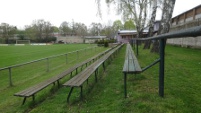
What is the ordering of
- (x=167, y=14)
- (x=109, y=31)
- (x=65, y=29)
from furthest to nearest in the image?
(x=65, y=29)
(x=109, y=31)
(x=167, y=14)

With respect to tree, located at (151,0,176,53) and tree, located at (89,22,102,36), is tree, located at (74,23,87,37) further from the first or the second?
tree, located at (151,0,176,53)

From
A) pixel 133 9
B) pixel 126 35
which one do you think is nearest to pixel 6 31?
pixel 126 35

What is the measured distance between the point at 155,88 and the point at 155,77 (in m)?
1.09

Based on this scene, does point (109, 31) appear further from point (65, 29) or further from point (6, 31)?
point (6, 31)

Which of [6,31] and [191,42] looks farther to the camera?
[6,31]

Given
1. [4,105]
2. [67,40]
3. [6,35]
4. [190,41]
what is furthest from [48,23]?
[4,105]

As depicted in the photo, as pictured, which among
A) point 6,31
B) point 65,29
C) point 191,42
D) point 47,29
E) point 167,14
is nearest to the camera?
point 167,14

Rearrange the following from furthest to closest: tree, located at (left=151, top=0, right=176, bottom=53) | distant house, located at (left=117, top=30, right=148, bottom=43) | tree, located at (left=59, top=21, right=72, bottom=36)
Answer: tree, located at (left=59, top=21, right=72, bottom=36) < distant house, located at (left=117, top=30, right=148, bottom=43) < tree, located at (left=151, top=0, right=176, bottom=53)

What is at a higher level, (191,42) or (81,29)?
(81,29)

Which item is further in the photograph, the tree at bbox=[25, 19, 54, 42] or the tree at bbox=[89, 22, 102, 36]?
the tree at bbox=[89, 22, 102, 36]

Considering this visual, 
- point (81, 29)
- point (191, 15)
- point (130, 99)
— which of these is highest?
point (81, 29)

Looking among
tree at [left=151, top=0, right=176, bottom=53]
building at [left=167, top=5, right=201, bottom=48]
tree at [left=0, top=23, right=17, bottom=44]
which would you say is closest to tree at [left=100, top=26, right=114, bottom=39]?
tree at [left=0, top=23, right=17, bottom=44]

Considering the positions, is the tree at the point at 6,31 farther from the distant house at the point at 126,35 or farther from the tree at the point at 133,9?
the tree at the point at 133,9

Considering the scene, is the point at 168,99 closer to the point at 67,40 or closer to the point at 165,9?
the point at 165,9
